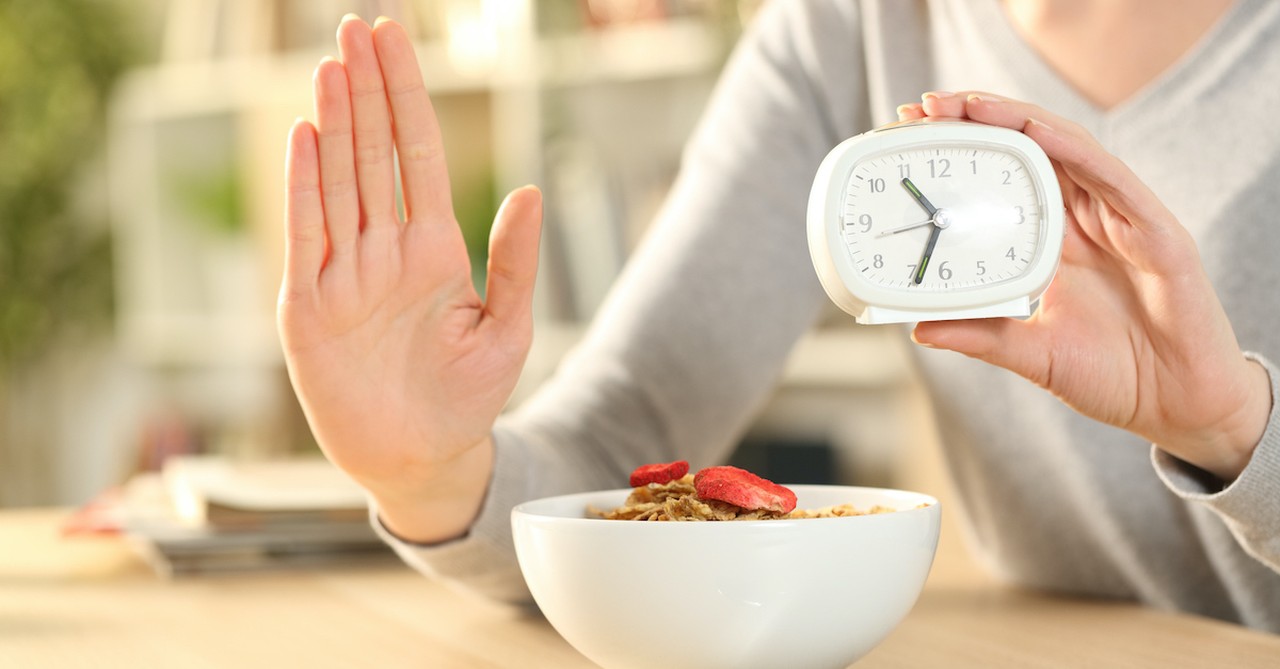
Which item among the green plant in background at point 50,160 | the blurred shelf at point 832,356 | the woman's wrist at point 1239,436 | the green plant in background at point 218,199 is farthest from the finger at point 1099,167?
the green plant in background at point 50,160

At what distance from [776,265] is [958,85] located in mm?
234

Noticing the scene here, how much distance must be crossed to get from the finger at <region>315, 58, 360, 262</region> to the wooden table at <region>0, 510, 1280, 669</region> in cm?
26

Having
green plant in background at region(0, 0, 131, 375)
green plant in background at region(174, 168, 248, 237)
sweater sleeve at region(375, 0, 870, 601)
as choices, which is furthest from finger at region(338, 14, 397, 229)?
green plant in background at region(0, 0, 131, 375)

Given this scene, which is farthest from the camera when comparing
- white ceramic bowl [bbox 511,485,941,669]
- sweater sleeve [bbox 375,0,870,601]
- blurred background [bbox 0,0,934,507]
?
blurred background [bbox 0,0,934,507]

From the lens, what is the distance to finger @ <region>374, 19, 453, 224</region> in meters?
0.72

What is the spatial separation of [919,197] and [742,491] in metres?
0.17

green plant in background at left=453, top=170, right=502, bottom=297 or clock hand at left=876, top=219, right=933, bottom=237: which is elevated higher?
clock hand at left=876, top=219, right=933, bottom=237

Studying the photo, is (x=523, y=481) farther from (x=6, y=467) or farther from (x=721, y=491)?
(x=6, y=467)

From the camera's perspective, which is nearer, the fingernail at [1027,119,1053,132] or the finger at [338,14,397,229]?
the fingernail at [1027,119,1053,132]

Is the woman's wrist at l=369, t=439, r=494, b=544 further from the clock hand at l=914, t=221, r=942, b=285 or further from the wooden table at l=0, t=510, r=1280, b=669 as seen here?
the clock hand at l=914, t=221, r=942, b=285

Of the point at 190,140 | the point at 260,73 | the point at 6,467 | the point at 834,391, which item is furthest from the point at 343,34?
the point at 6,467

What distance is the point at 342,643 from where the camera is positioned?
796mm

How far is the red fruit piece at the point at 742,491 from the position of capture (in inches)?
23.3

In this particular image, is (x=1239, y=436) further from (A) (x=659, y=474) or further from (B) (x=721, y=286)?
(B) (x=721, y=286)
